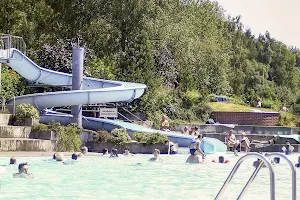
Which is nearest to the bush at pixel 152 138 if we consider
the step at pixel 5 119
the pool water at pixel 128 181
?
the pool water at pixel 128 181

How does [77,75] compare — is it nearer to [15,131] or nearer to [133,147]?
[133,147]

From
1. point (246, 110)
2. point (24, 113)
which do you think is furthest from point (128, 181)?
point (246, 110)

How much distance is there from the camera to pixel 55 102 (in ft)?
73.4

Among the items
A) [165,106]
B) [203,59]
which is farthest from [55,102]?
[203,59]

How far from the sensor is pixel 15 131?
63.9 feet

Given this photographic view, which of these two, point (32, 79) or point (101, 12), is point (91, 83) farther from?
point (101, 12)

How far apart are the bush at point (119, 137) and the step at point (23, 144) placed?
2.79 metres

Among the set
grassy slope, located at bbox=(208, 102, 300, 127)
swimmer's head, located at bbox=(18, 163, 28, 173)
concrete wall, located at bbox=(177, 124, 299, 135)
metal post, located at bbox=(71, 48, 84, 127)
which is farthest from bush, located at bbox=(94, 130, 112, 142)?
grassy slope, located at bbox=(208, 102, 300, 127)

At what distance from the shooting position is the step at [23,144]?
18.4 m

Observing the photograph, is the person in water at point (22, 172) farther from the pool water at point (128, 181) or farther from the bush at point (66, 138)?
the bush at point (66, 138)

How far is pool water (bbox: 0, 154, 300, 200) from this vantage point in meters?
10.8

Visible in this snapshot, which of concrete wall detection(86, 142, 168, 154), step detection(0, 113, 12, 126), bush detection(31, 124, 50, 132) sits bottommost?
concrete wall detection(86, 142, 168, 154)

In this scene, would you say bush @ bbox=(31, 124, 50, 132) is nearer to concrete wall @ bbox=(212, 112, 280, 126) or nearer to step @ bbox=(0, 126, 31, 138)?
step @ bbox=(0, 126, 31, 138)

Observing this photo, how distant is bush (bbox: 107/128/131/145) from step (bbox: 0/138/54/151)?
9.16 ft
